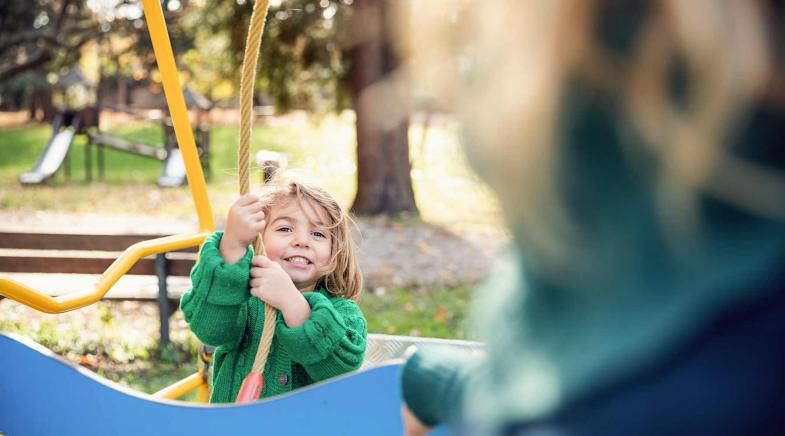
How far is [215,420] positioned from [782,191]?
3.35 feet

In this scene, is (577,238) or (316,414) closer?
(577,238)

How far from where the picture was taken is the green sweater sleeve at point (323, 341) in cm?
180

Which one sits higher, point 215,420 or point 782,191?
point 782,191

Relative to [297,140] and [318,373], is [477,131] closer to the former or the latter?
[318,373]

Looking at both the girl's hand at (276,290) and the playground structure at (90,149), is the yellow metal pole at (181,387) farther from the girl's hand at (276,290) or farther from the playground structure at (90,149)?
the playground structure at (90,149)

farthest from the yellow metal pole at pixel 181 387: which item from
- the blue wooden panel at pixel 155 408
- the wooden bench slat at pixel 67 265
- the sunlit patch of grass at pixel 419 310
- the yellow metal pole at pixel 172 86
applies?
the sunlit patch of grass at pixel 419 310

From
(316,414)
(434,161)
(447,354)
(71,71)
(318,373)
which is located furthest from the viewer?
(71,71)

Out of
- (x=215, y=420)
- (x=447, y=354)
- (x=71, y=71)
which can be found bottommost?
(x=71, y=71)

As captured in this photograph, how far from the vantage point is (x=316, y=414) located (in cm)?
145

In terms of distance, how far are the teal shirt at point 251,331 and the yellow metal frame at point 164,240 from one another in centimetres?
30

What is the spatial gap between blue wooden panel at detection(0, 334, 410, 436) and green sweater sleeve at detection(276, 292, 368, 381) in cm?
35

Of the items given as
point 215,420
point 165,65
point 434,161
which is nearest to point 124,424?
point 215,420

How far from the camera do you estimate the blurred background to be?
848 mm

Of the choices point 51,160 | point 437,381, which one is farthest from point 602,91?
point 51,160
